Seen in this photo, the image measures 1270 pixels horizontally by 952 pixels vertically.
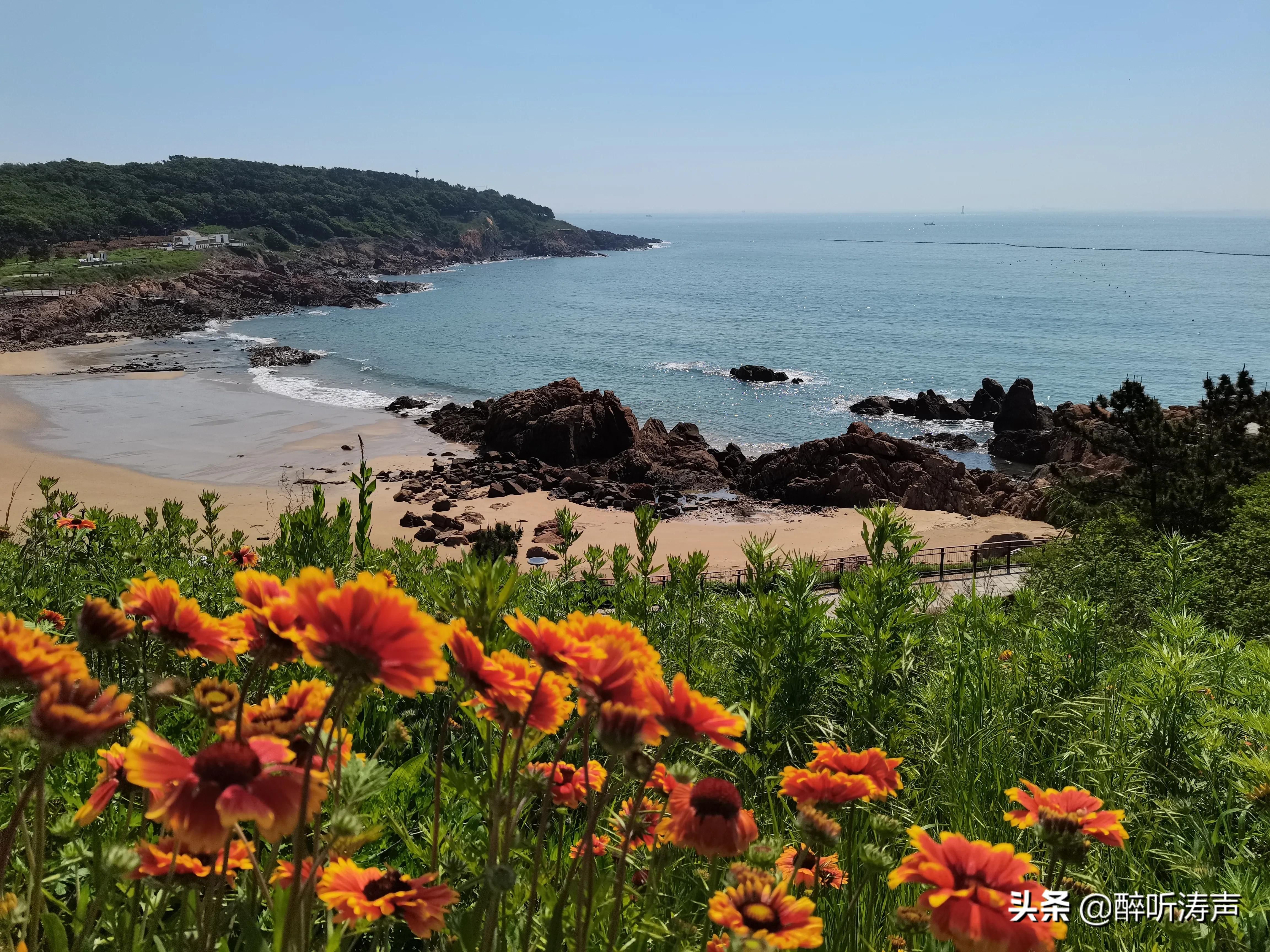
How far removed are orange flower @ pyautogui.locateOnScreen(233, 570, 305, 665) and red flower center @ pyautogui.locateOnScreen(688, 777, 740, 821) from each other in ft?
2.30

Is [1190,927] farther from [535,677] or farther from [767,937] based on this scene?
[535,677]

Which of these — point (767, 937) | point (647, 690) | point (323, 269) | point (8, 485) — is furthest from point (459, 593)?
point (323, 269)

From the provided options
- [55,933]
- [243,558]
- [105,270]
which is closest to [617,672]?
[55,933]

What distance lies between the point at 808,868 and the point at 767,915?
0.77 m

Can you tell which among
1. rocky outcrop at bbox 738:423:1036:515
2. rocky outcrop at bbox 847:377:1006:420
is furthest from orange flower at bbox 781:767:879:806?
rocky outcrop at bbox 847:377:1006:420

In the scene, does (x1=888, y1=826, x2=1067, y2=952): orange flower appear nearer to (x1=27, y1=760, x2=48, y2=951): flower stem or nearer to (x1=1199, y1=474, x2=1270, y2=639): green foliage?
(x1=27, y1=760, x2=48, y2=951): flower stem

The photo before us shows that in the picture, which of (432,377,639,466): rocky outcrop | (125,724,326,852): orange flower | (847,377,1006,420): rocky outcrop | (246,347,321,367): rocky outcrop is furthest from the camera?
(246,347,321,367): rocky outcrop

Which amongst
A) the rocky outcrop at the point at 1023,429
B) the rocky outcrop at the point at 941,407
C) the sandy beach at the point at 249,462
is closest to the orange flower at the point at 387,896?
the sandy beach at the point at 249,462

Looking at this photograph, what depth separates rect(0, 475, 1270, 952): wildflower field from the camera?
122 cm

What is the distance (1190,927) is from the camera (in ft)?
5.83

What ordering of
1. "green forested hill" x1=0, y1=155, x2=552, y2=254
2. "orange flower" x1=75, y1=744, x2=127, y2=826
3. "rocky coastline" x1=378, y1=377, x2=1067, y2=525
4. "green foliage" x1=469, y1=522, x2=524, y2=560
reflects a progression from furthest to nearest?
"green forested hill" x1=0, y1=155, x2=552, y2=254
"rocky coastline" x1=378, y1=377, x2=1067, y2=525
"green foliage" x1=469, y1=522, x2=524, y2=560
"orange flower" x1=75, y1=744, x2=127, y2=826

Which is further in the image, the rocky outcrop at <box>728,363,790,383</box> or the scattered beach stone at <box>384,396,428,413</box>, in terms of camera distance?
the rocky outcrop at <box>728,363,790,383</box>

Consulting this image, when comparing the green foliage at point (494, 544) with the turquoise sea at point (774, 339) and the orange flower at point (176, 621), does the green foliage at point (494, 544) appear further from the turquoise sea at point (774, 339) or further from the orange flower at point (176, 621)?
the turquoise sea at point (774, 339)

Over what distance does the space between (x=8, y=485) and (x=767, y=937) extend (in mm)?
29036
